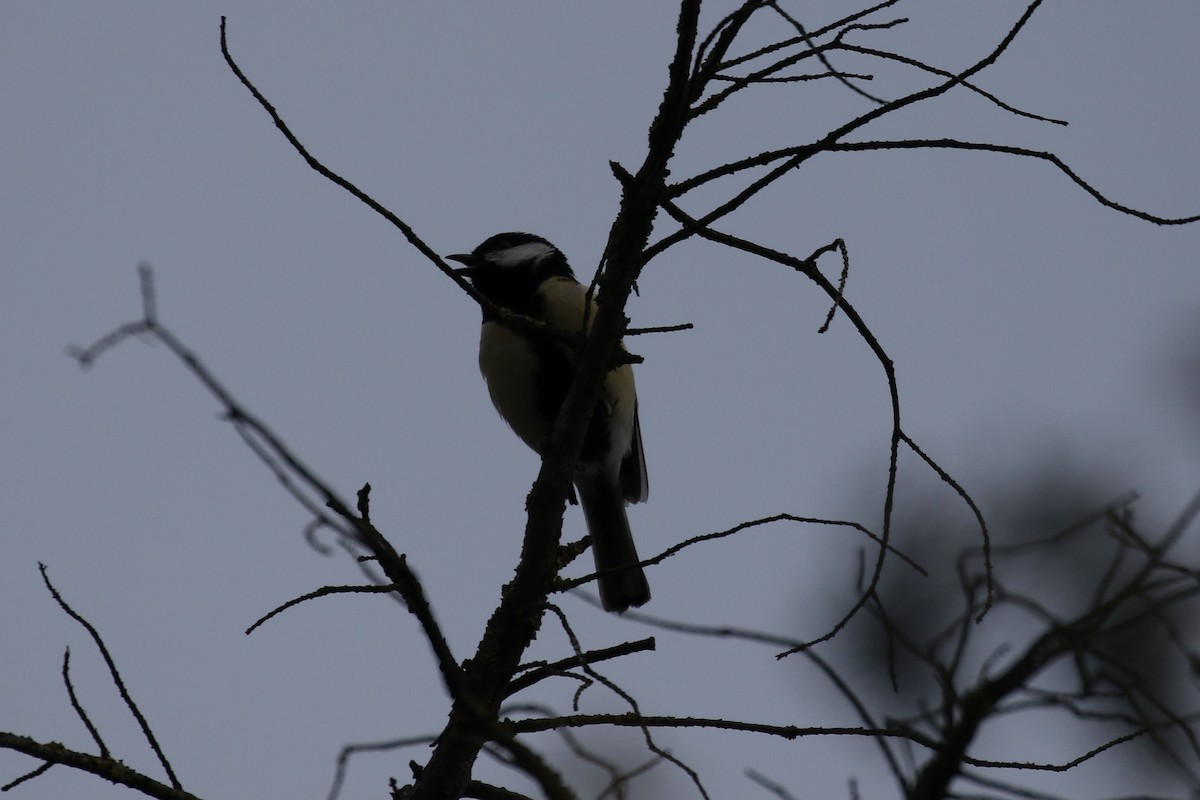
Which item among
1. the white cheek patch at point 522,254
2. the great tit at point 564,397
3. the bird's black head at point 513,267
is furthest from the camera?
the white cheek patch at point 522,254

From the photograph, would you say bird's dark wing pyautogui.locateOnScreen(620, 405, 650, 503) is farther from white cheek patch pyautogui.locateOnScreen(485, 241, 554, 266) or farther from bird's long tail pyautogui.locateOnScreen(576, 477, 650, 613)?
white cheek patch pyautogui.locateOnScreen(485, 241, 554, 266)

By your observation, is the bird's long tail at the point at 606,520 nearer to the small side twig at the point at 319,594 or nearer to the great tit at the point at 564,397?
the great tit at the point at 564,397

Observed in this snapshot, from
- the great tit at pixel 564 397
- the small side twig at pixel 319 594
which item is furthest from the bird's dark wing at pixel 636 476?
the small side twig at pixel 319 594

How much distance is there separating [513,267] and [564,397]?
2.34ft

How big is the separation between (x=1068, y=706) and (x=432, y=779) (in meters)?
1.33

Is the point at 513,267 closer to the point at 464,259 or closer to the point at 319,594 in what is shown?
the point at 464,259

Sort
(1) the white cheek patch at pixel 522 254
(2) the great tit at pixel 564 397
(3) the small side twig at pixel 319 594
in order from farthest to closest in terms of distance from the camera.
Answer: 1. (1) the white cheek patch at pixel 522 254
2. (2) the great tit at pixel 564 397
3. (3) the small side twig at pixel 319 594

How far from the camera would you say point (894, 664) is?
6.78ft

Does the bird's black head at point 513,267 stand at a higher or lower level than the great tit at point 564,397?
higher

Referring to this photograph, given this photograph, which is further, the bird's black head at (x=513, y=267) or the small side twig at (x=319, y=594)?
the bird's black head at (x=513, y=267)

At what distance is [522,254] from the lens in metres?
4.88

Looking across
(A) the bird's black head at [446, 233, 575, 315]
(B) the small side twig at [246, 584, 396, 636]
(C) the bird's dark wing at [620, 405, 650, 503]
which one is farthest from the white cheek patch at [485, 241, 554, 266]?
(B) the small side twig at [246, 584, 396, 636]

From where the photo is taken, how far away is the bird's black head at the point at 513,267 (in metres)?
4.46

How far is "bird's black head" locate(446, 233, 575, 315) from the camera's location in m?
4.46
